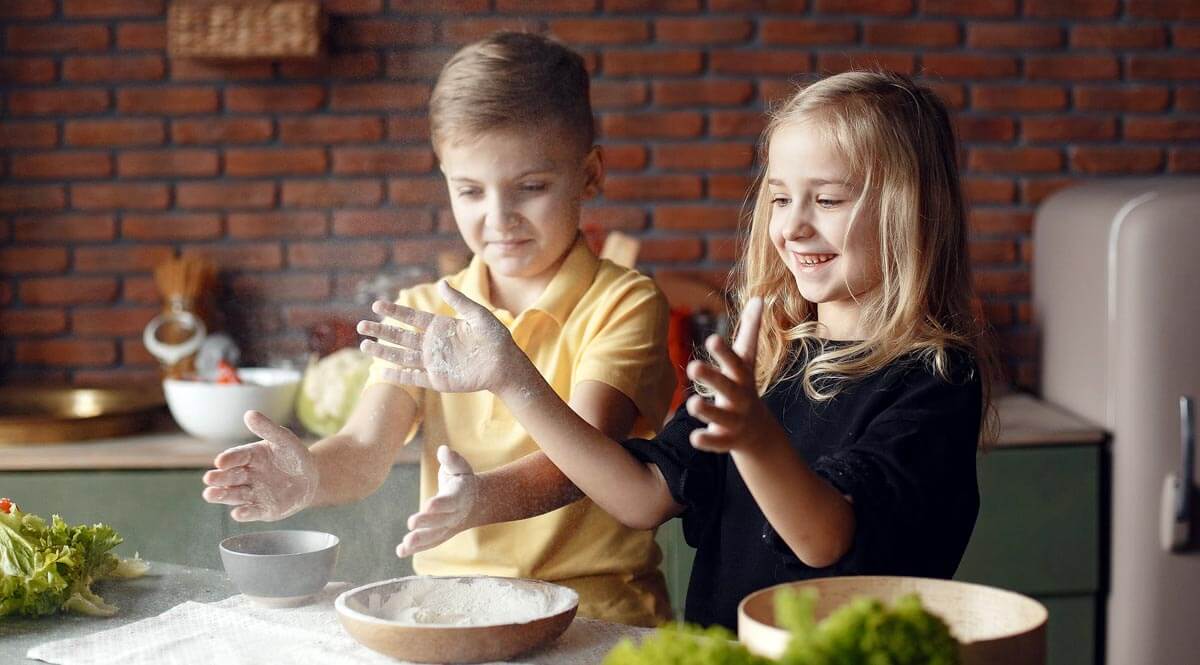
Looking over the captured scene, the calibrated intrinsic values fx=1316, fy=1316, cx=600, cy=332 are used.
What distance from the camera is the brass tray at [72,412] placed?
7.25 ft

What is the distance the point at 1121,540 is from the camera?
2.29 m

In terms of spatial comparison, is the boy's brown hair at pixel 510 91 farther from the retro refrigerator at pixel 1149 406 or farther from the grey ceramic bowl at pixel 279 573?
the retro refrigerator at pixel 1149 406

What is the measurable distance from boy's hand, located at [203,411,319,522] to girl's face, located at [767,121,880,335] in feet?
1.60

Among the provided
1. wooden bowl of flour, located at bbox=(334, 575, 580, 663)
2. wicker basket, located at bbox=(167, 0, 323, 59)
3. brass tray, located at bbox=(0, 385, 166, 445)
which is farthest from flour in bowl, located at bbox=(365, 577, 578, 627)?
wicker basket, located at bbox=(167, 0, 323, 59)

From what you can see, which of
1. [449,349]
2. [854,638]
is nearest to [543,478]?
[449,349]

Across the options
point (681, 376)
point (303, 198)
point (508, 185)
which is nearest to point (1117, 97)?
point (681, 376)

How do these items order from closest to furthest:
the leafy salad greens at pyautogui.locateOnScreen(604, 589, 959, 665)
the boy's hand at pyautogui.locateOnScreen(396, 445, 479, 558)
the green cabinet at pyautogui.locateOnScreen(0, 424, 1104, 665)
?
the leafy salad greens at pyautogui.locateOnScreen(604, 589, 959, 665)
the boy's hand at pyautogui.locateOnScreen(396, 445, 479, 558)
the green cabinet at pyautogui.locateOnScreen(0, 424, 1104, 665)

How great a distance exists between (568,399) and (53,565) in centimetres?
53

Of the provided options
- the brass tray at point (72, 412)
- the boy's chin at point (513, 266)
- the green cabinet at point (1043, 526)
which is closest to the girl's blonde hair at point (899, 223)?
the boy's chin at point (513, 266)

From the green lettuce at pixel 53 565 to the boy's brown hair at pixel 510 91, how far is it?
52 centimetres

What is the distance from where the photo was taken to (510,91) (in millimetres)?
1339

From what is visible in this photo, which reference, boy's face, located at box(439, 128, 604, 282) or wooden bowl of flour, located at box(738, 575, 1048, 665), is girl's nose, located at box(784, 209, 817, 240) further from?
wooden bowl of flour, located at box(738, 575, 1048, 665)

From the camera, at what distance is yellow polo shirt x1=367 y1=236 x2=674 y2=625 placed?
1333 mm

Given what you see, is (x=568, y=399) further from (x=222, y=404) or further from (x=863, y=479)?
(x=222, y=404)
